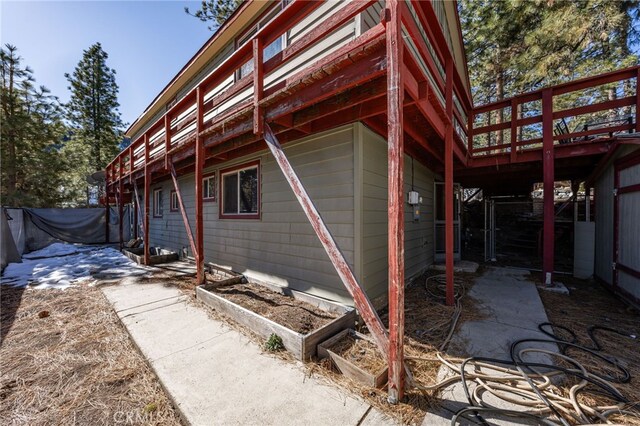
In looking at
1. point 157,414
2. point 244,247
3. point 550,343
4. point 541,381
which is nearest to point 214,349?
point 157,414

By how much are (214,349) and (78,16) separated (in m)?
8.78

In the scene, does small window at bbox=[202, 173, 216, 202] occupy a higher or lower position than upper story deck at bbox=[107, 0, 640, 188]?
lower

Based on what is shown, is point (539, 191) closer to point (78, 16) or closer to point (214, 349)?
point (214, 349)

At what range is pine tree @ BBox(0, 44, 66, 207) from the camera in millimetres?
10758

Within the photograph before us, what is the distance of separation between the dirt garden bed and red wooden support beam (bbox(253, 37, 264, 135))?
2484 mm

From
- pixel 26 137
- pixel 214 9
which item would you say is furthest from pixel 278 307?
pixel 26 137

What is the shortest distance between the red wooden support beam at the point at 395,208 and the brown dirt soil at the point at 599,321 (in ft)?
5.09

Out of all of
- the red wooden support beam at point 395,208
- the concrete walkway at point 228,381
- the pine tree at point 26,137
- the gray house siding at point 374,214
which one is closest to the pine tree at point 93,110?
the pine tree at point 26,137

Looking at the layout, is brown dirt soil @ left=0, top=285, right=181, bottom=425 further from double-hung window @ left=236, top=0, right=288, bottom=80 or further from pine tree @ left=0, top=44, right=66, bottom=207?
pine tree @ left=0, top=44, right=66, bottom=207

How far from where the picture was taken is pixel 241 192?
18.7 feet

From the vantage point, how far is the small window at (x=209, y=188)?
262 inches

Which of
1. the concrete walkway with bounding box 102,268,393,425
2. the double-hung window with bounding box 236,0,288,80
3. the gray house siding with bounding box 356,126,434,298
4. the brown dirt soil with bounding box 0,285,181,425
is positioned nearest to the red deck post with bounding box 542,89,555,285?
the gray house siding with bounding box 356,126,434,298

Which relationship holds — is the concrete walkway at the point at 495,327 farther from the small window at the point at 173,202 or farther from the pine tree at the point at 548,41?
the small window at the point at 173,202

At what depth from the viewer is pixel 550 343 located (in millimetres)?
2865
